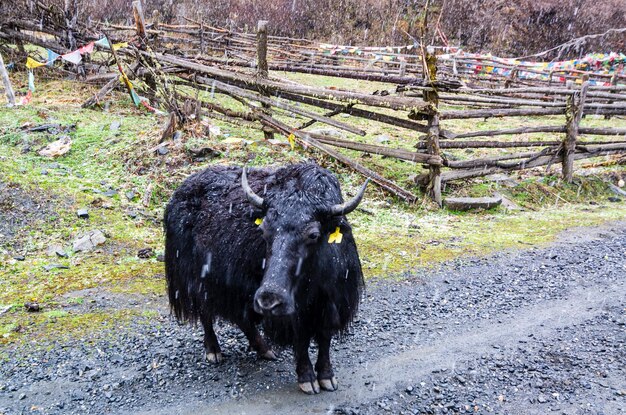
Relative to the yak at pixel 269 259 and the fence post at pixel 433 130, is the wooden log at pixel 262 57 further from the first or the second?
the yak at pixel 269 259

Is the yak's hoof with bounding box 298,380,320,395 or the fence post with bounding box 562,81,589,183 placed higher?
the fence post with bounding box 562,81,589,183

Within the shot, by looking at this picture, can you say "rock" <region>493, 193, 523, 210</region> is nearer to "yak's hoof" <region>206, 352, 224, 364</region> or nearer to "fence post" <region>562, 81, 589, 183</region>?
"fence post" <region>562, 81, 589, 183</region>

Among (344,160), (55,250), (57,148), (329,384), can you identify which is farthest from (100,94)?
(329,384)

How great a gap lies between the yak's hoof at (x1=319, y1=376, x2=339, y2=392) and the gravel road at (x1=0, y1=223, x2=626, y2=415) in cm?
4

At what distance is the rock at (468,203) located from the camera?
6.88 metres

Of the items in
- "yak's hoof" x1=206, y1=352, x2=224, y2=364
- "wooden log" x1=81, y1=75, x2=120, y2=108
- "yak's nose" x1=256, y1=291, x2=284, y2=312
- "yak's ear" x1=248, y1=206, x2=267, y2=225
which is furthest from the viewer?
"wooden log" x1=81, y1=75, x2=120, y2=108

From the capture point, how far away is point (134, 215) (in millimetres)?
5906

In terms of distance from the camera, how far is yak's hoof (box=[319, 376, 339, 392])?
3191mm

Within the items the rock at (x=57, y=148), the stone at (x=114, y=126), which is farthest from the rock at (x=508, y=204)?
the rock at (x=57, y=148)

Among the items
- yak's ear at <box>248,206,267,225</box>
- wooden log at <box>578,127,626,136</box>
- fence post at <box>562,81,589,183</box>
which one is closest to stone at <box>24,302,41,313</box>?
yak's ear at <box>248,206,267,225</box>

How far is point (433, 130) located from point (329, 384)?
4.65m

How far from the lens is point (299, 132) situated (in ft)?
24.9

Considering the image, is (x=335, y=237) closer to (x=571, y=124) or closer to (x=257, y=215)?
(x=257, y=215)

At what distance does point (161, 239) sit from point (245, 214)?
2.52m
